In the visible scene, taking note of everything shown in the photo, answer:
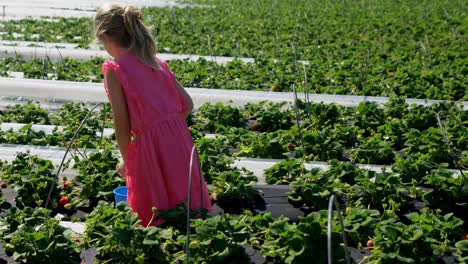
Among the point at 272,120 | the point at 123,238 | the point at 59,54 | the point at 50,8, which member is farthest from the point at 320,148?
the point at 50,8

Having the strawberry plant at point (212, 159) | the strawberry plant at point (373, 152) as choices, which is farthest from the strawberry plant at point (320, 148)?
the strawberry plant at point (212, 159)

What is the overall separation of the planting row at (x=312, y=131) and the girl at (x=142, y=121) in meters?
0.96

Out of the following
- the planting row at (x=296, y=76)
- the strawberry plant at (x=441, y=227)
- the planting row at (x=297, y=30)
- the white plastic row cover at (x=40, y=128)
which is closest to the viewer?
the strawberry plant at (x=441, y=227)

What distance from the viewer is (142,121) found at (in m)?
3.80

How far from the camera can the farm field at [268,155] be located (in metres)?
3.25

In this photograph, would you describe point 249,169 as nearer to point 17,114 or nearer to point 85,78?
point 17,114

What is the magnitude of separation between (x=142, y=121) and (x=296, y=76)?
4.06 metres

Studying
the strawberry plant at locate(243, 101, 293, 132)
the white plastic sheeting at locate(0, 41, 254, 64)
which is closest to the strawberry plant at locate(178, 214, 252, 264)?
the strawberry plant at locate(243, 101, 293, 132)

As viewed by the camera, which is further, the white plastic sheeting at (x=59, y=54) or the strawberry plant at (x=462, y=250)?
the white plastic sheeting at (x=59, y=54)

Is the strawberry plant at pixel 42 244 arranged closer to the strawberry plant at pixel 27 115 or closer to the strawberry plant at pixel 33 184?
the strawberry plant at pixel 33 184

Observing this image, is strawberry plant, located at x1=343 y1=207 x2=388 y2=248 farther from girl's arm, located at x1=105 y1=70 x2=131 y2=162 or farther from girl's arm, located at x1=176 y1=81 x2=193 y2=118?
girl's arm, located at x1=105 y1=70 x2=131 y2=162

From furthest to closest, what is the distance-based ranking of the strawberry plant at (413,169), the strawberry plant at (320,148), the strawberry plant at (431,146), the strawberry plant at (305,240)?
the strawberry plant at (320,148) → the strawberry plant at (431,146) → the strawberry plant at (413,169) → the strawberry plant at (305,240)

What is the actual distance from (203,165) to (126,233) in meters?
1.41

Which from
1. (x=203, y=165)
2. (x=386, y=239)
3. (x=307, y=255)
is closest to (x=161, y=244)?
(x=307, y=255)
